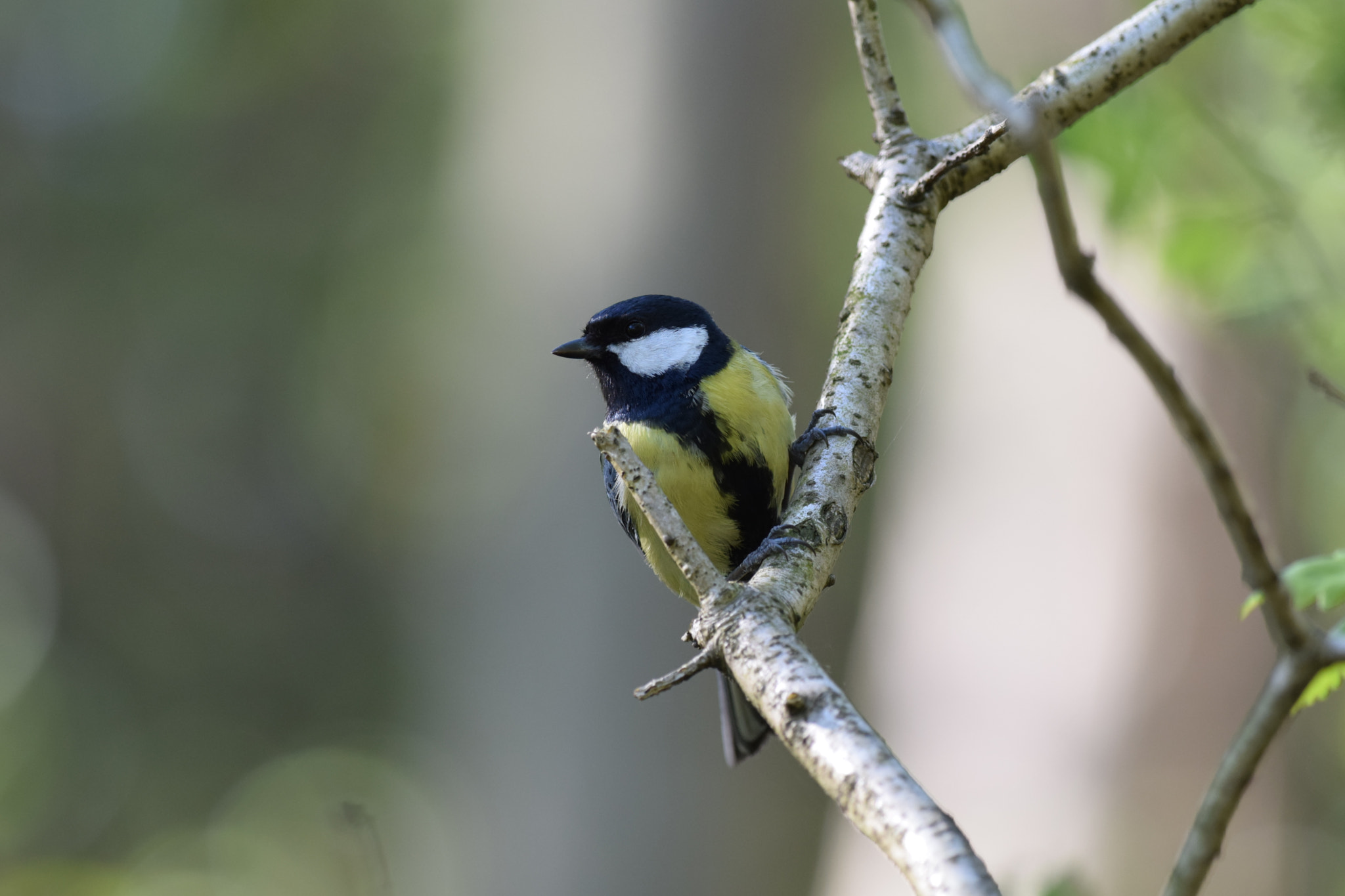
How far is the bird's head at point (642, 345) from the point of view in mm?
2197

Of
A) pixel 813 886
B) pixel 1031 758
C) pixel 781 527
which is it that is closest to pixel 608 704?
pixel 813 886

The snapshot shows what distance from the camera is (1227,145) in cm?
236

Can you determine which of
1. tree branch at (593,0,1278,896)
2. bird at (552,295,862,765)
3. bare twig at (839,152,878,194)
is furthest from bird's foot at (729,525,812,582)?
bare twig at (839,152,878,194)

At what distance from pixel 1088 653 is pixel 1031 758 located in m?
0.40

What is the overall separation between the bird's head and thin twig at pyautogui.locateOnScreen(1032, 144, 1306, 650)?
1521mm

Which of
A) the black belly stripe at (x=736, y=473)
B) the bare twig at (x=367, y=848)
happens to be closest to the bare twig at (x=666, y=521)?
the bare twig at (x=367, y=848)

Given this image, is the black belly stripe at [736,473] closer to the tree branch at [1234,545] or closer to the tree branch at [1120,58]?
the tree branch at [1120,58]

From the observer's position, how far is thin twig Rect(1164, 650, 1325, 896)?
26.2 inches

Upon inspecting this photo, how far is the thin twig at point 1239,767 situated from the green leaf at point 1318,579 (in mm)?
456

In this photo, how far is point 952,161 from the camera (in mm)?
1583

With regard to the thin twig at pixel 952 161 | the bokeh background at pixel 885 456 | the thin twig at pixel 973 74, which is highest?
the thin twig at pixel 973 74

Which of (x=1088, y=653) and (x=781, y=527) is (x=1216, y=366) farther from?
→ (x=781, y=527)

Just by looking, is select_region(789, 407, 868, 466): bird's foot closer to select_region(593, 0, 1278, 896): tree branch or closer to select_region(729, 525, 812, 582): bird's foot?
select_region(593, 0, 1278, 896): tree branch

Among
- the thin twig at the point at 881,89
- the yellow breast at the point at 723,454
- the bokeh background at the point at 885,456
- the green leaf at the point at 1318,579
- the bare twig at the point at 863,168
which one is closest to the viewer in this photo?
the green leaf at the point at 1318,579
